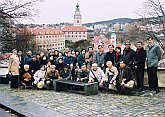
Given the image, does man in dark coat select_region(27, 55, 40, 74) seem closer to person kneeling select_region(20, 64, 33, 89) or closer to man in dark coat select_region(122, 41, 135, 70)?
person kneeling select_region(20, 64, 33, 89)

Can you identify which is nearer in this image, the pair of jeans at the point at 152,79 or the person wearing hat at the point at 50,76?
the pair of jeans at the point at 152,79

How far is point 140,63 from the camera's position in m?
9.98

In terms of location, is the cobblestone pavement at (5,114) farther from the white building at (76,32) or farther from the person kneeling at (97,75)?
the white building at (76,32)

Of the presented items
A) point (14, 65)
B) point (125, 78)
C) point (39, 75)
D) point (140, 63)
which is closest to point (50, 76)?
point (39, 75)

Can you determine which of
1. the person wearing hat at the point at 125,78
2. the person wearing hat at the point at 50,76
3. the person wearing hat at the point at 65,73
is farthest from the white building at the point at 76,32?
the person wearing hat at the point at 125,78

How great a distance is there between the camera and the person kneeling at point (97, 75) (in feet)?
34.9

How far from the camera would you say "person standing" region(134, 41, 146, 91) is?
9.88 m

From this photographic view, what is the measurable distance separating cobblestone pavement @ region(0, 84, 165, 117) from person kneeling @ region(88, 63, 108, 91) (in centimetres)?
59

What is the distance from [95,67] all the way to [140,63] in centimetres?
150

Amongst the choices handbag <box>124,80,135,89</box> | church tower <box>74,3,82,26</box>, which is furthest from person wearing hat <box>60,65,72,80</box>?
church tower <box>74,3,82,26</box>

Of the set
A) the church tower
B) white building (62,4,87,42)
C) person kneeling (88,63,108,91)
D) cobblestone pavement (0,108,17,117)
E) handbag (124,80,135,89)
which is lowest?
cobblestone pavement (0,108,17,117)

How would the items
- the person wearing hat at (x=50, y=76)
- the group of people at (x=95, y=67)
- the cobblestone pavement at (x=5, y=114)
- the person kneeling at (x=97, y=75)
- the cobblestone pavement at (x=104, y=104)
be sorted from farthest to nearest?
the person wearing hat at (x=50, y=76), the person kneeling at (x=97, y=75), the group of people at (x=95, y=67), the cobblestone pavement at (x=5, y=114), the cobblestone pavement at (x=104, y=104)

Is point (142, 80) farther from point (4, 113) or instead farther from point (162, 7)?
point (162, 7)

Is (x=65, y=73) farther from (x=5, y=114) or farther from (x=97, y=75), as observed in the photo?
(x=5, y=114)
